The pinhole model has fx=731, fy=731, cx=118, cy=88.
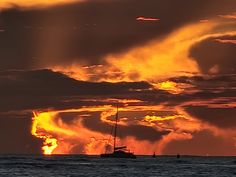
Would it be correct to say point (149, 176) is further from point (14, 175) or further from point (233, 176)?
point (14, 175)

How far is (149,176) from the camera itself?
13962 cm

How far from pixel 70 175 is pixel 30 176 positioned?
344 inches

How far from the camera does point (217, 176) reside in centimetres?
14312

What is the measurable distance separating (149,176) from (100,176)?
9.57 meters

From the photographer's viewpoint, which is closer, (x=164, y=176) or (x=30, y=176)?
(x=30, y=176)

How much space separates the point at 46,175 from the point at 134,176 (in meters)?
16.7

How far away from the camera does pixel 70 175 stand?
138625mm

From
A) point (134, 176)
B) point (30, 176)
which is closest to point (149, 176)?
point (134, 176)

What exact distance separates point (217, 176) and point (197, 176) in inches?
195

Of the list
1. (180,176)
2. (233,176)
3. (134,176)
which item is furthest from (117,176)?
(233,176)

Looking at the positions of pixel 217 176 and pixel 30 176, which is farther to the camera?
pixel 217 176

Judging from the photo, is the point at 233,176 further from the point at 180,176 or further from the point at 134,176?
the point at 134,176

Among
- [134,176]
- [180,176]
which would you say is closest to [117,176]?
[134,176]

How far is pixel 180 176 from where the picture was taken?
141625mm
